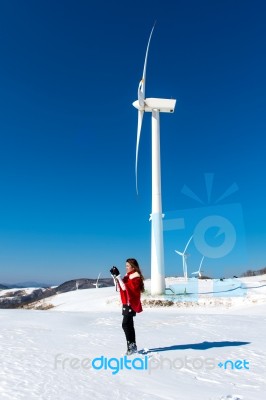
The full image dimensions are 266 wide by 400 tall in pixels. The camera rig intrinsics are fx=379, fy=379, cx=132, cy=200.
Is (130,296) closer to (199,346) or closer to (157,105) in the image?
(199,346)

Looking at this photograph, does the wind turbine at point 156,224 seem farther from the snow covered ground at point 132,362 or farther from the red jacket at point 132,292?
the red jacket at point 132,292

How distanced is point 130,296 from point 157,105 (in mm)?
24301

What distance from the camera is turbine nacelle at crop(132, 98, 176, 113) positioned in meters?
30.7

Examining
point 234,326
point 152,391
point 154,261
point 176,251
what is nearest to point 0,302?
point 176,251

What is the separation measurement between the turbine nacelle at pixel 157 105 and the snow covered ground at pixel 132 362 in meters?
20.6

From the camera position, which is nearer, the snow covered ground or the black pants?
the snow covered ground

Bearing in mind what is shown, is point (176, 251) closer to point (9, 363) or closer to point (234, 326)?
point (234, 326)

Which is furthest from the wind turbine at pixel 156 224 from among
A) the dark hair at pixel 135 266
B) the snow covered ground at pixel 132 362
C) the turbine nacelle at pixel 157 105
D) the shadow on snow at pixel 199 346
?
the dark hair at pixel 135 266

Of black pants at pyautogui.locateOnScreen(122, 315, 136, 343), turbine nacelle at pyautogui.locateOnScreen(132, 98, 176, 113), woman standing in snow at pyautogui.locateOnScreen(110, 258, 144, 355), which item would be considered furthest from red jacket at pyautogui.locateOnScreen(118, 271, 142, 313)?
turbine nacelle at pyautogui.locateOnScreen(132, 98, 176, 113)

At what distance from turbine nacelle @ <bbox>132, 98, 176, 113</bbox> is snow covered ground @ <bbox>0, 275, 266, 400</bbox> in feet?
67.5

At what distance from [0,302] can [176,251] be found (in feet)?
206

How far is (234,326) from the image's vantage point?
1380 centimetres

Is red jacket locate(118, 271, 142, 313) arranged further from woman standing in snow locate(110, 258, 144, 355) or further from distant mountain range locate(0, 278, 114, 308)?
distant mountain range locate(0, 278, 114, 308)

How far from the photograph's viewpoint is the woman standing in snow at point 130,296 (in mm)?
8531
